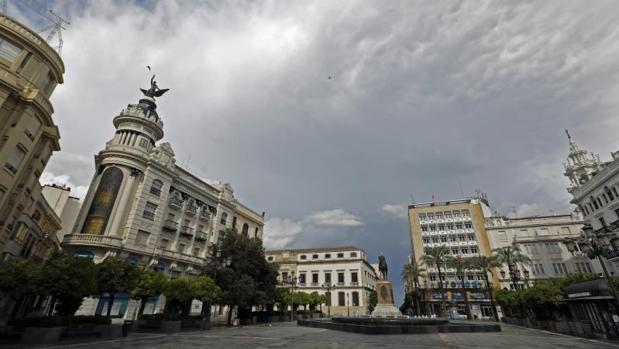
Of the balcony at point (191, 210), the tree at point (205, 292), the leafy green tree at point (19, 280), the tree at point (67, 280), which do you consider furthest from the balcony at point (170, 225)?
the leafy green tree at point (19, 280)

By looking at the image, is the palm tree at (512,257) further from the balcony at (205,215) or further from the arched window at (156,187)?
the arched window at (156,187)

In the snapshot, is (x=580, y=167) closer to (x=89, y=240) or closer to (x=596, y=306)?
(x=596, y=306)

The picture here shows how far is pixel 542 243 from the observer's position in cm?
5244

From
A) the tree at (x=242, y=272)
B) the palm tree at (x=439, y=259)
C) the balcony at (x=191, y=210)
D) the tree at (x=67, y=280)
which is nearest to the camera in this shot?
the tree at (x=67, y=280)

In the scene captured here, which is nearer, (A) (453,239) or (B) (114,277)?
(B) (114,277)

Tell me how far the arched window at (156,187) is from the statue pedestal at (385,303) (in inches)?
1472


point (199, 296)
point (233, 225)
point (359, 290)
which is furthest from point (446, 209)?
point (199, 296)

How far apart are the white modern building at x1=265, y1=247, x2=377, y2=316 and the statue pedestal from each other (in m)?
15.6

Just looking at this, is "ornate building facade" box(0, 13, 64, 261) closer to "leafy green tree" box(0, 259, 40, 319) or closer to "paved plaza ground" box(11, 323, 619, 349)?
"leafy green tree" box(0, 259, 40, 319)

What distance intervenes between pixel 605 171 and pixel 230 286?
46.0 metres

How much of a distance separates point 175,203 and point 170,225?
10.9 feet

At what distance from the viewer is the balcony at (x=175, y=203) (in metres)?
39.9

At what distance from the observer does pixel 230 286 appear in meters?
30.2

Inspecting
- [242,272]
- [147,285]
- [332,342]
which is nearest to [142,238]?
[242,272]
